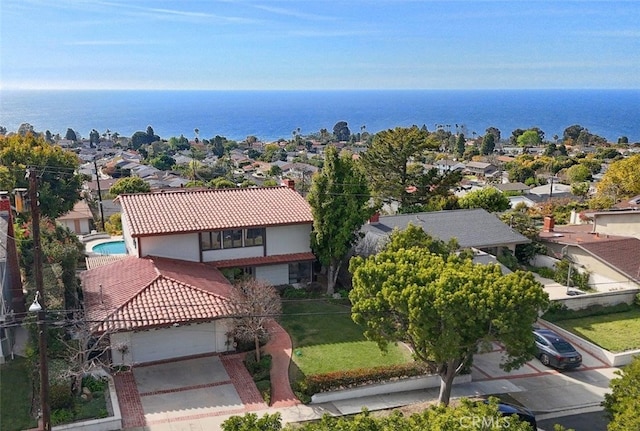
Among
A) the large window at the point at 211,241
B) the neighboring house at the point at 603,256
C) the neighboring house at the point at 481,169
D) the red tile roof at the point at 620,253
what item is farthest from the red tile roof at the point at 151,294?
the neighboring house at the point at 481,169

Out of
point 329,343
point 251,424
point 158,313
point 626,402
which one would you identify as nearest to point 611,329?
point 626,402

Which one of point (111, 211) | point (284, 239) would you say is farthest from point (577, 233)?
point (111, 211)

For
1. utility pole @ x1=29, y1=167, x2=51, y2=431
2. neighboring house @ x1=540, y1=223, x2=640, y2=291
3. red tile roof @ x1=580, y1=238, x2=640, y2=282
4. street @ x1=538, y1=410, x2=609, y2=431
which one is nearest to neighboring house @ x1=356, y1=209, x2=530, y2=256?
neighboring house @ x1=540, y1=223, x2=640, y2=291

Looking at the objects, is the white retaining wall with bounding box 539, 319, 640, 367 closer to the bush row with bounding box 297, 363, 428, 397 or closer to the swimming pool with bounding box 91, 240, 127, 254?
the bush row with bounding box 297, 363, 428, 397

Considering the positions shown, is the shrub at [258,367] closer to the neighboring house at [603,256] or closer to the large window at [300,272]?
the large window at [300,272]

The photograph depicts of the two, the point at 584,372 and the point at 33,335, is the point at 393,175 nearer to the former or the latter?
the point at 584,372

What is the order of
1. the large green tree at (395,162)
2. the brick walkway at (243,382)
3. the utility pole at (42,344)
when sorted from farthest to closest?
the large green tree at (395,162)
the brick walkway at (243,382)
the utility pole at (42,344)

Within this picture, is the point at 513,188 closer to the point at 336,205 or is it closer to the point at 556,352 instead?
the point at 336,205
